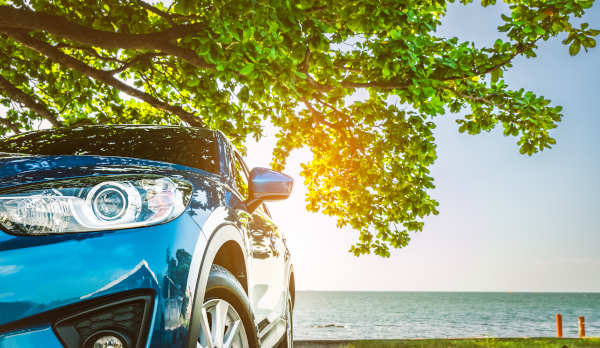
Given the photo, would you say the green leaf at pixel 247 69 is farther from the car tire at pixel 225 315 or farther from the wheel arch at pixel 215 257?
the car tire at pixel 225 315

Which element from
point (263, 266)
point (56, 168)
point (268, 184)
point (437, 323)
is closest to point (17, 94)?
point (263, 266)

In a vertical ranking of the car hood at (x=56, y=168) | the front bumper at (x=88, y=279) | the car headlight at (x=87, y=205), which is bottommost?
the front bumper at (x=88, y=279)

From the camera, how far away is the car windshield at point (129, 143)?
2.74 m

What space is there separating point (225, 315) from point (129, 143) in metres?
1.32

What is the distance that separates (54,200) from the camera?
1.55 meters

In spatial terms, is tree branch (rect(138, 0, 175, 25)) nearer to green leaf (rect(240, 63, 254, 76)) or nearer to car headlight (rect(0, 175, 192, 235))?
green leaf (rect(240, 63, 254, 76))

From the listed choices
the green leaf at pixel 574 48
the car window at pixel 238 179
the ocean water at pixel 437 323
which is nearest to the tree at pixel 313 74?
the green leaf at pixel 574 48

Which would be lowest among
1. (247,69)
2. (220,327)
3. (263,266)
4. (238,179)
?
(220,327)

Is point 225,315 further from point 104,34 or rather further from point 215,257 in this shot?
point 104,34

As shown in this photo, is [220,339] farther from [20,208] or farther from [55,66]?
[55,66]

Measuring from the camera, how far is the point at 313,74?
340 inches

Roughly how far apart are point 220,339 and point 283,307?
6.19 ft

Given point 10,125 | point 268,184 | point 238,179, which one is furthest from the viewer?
point 10,125

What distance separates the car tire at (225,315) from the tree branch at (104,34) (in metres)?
3.85
